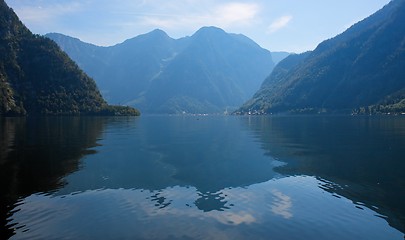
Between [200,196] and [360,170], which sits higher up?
[360,170]

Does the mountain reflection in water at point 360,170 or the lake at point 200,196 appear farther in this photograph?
the mountain reflection in water at point 360,170

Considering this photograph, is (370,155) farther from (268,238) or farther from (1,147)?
(1,147)

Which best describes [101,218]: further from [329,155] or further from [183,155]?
[329,155]

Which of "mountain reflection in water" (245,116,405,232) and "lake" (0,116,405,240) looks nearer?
"lake" (0,116,405,240)

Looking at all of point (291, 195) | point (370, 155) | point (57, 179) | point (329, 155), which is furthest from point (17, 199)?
point (370, 155)

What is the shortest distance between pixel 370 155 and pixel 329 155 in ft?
23.0

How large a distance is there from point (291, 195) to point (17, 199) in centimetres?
2707

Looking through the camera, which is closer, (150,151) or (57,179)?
(57,179)

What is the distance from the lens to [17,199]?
33094 millimetres

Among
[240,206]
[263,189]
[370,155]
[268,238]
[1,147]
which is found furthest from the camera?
[1,147]

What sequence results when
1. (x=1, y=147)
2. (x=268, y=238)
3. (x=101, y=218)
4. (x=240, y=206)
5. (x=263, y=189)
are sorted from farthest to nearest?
(x=1, y=147), (x=263, y=189), (x=240, y=206), (x=101, y=218), (x=268, y=238)

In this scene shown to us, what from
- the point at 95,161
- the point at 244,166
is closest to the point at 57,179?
the point at 95,161

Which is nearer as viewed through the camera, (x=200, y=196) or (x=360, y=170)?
(x=200, y=196)

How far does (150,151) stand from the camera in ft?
237
